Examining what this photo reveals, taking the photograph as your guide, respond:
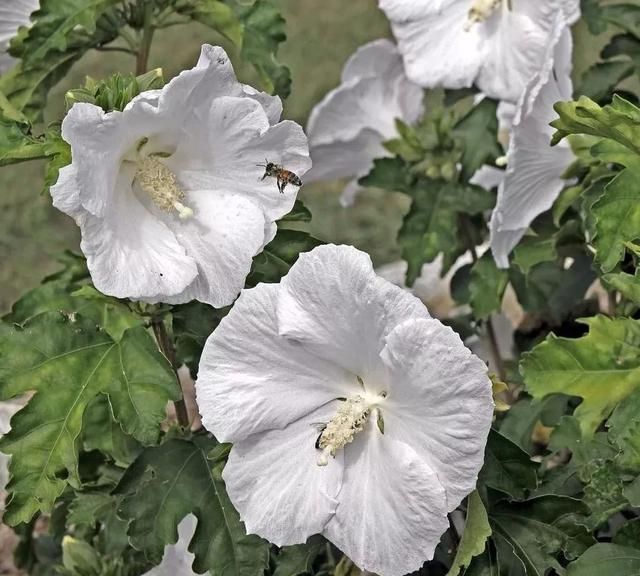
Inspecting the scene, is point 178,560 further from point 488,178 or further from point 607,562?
point 488,178

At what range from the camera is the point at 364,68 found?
6.36 feet

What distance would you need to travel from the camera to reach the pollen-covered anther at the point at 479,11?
1679 millimetres

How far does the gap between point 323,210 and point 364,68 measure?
6.11 feet

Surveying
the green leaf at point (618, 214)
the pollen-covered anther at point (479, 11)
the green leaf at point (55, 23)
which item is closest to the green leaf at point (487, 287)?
the pollen-covered anther at point (479, 11)

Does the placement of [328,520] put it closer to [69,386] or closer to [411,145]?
[69,386]

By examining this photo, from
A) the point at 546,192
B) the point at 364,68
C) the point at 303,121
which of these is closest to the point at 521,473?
the point at 546,192

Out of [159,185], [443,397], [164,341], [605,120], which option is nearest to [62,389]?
[164,341]

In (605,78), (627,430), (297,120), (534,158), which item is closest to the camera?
(627,430)

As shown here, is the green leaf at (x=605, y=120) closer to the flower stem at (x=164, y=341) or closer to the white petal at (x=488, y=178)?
the flower stem at (x=164, y=341)

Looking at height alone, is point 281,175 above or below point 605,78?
above

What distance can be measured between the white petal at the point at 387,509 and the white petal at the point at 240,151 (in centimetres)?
31

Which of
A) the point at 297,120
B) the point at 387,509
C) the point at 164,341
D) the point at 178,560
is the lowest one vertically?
the point at 297,120

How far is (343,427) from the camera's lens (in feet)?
3.83

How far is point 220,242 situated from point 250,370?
0.55 ft
